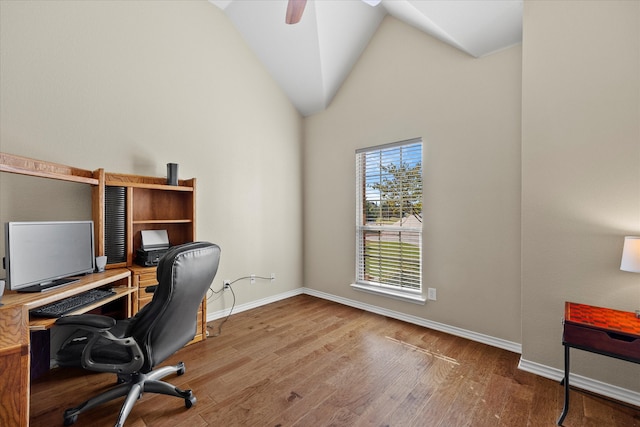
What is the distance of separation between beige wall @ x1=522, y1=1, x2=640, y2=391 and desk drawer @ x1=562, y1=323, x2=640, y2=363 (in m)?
0.46

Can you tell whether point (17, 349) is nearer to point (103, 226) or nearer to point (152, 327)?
point (152, 327)

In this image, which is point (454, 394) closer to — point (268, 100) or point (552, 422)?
point (552, 422)

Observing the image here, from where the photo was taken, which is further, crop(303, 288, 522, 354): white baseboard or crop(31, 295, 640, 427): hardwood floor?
crop(303, 288, 522, 354): white baseboard

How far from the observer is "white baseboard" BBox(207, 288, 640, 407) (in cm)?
190

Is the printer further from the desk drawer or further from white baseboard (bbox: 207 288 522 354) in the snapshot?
the desk drawer

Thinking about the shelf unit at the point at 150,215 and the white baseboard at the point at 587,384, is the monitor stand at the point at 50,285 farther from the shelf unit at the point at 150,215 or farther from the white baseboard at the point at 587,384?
the white baseboard at the point at 587,384

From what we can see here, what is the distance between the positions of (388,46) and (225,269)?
132 inches

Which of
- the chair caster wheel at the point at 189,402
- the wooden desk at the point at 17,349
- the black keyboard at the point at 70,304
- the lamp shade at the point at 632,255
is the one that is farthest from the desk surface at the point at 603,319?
the black keyboard at the point at 70,304

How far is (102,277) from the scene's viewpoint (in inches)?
82.6

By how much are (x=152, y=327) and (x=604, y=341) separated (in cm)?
255

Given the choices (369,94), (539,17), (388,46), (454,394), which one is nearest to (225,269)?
(454,394)

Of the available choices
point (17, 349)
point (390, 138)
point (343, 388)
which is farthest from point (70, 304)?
point (390, 138)

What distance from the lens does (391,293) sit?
3354 mm

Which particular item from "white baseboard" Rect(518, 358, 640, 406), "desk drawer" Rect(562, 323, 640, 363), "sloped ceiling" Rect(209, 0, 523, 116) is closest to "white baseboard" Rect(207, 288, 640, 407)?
"white baseboard" Rect(518, 358, 640, 406)
